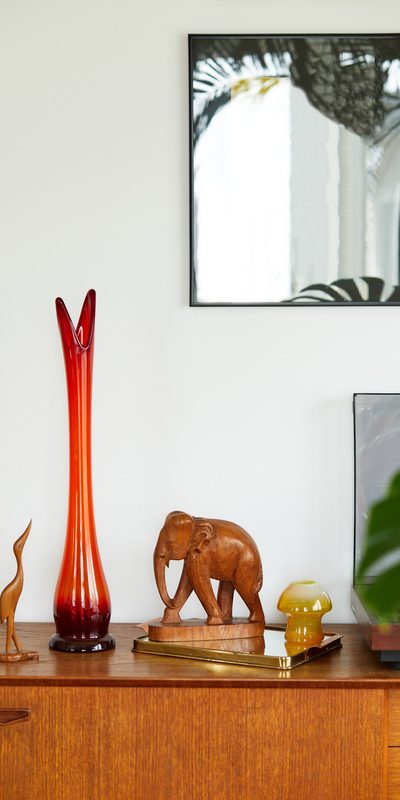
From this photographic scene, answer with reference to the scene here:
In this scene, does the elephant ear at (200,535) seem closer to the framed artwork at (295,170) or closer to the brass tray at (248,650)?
the brass tray at (248,650)

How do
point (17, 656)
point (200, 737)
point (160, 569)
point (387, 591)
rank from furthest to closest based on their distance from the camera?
point (160, 569) → point (17, 656) → point (200, 737) → point (387, 591)

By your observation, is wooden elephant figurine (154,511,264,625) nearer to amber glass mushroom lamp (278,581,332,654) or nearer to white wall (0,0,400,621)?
amber glass mushroom lamp (278,581,332,654)

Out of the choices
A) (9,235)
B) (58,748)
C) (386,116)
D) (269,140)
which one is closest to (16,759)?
(58,748)

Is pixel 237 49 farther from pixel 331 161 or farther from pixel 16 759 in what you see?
pixel 16 759

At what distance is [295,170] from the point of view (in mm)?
1788

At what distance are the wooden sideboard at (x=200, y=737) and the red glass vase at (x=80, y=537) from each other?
170 mm

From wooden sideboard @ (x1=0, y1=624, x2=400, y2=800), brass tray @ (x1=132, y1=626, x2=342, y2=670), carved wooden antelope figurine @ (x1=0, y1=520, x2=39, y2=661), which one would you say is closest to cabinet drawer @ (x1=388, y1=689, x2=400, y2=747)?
wooden sideboard @ (x1=0, y1=624, x2=400, y2=800)

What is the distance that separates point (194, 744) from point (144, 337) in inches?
31.9

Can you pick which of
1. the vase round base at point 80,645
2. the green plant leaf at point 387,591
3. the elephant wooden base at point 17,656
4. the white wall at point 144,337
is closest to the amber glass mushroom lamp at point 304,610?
the white wall at point 144,337

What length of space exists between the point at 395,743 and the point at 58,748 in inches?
20.7

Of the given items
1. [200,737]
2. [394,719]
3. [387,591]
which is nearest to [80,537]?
[200,737]

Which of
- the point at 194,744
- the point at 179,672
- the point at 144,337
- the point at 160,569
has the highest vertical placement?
the point at 144,337

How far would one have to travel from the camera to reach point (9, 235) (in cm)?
180

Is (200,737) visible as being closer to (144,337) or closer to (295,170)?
(144,337)
